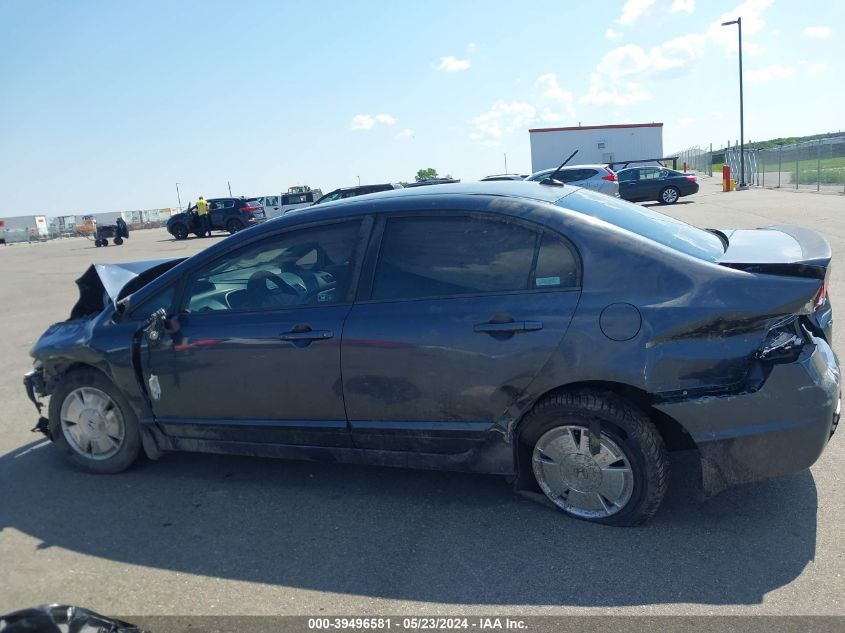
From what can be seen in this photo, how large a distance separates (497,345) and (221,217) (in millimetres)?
30465

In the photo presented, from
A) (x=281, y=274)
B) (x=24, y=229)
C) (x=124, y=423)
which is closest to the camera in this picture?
(x=281, y=274)

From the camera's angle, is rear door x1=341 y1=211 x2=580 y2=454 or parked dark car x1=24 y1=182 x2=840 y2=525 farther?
rear door x1=341 y1=211 x2=580 y2=454

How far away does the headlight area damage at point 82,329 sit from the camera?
4418mm

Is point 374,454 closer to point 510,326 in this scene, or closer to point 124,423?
point 510,326

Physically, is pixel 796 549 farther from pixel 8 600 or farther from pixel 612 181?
pixel 612 181

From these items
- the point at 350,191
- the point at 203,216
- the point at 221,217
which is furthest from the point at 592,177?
the point at 203,216

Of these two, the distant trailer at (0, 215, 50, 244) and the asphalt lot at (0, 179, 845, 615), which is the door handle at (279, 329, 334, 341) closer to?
the asphalt lot at (0, 179, 845, 615)

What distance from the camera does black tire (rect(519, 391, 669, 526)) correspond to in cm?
331

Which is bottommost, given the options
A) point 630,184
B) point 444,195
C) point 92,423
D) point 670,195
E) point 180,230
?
point 92,423

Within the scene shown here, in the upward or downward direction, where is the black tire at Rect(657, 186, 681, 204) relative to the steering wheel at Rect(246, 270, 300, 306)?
downward

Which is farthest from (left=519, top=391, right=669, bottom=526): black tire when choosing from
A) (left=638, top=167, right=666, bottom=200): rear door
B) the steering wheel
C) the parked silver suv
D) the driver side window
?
(left=638, top=167, right=666, bottom=200): rear door

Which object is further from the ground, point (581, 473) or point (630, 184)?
point (630, 184)

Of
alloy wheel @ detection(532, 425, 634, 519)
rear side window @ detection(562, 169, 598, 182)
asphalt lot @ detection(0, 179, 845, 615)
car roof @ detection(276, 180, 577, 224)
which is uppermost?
rear side window @ detection(562, 169, 598, 182)

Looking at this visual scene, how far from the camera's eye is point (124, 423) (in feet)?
14.5
